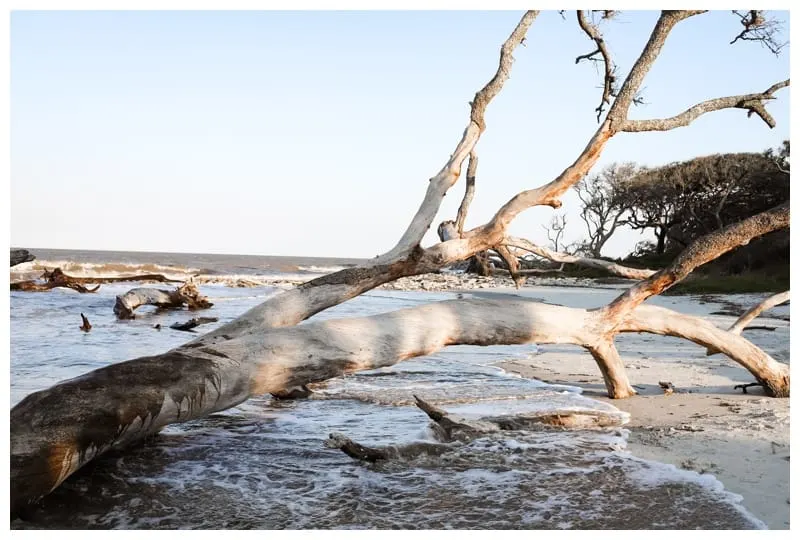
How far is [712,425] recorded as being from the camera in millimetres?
5137

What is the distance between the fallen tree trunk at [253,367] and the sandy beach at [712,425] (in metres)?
0.47

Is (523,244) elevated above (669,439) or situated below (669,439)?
above

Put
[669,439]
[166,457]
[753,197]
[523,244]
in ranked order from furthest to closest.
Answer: [753,197] → [523,244] → [669,439] → [166,457]

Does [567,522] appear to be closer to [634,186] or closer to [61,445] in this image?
[61,445]

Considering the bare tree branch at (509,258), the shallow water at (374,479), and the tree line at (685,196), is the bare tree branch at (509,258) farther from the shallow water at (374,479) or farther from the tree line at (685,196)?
the tree line at (685,196)

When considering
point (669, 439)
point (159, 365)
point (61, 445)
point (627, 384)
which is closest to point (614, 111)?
point (627, 384)

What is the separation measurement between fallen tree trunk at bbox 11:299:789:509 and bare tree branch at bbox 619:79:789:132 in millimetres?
1604

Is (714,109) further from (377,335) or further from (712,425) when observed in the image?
(377,335)

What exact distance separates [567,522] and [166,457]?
2.55 metres

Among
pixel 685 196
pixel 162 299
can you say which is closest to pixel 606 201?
pixel 685 196

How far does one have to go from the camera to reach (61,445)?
11.5 feet

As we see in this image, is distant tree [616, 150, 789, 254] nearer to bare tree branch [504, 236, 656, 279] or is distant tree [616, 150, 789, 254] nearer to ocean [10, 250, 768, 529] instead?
bare tree branch [504, 236, 656, 279]

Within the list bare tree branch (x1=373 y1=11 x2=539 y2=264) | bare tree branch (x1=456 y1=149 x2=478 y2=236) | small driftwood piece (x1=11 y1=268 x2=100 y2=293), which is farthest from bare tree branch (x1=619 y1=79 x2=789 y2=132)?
small driftwood piece (x1=11 y1=268 x2=100 y2=293)

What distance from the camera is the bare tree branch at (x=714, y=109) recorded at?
6.22 metres
